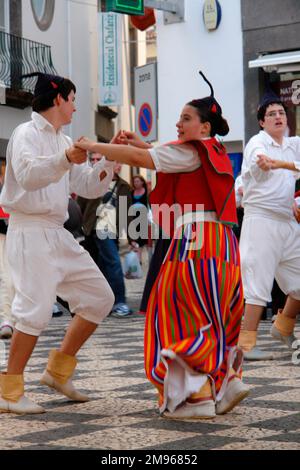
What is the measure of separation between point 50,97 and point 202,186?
1.02m

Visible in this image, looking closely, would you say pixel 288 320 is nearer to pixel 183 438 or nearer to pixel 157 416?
pixel 157 416

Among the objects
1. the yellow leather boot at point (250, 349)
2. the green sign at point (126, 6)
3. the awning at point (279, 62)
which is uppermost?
the green sign at point (126, 6)

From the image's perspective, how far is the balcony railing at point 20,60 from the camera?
2419 centimetres

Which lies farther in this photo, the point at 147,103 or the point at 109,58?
the point at 109,58

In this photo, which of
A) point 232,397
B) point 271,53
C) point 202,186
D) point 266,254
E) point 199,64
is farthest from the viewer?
point 199,64

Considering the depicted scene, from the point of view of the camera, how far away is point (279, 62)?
15.0 metres

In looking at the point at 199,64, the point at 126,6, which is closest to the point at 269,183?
the point at 126,6

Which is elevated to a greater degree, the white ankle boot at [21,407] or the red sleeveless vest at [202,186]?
the red sleeveless vest at [202,186]

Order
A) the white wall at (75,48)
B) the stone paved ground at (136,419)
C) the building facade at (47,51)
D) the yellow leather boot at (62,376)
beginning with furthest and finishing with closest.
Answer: the white wall at (75,48)
the building facade at (47,51)
the yellow leather boot at (62,376)
the stone paved ground at (136,419)

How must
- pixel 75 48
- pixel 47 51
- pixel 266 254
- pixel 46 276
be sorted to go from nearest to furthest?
pixel 46 276, pixel 266 254, pixel 47 51, pixel 75 48

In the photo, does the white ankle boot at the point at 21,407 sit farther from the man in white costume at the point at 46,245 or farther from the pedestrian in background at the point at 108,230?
the pedestrian in background at the point at 108,230

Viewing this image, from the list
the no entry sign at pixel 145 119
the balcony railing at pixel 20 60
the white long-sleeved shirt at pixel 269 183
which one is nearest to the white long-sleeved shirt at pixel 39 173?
the white long-sleeved shirt at pixel 269 183

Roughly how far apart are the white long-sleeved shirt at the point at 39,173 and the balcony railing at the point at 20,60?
17756mm

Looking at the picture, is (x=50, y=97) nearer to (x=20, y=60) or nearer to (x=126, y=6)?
(x=126, y=6)
